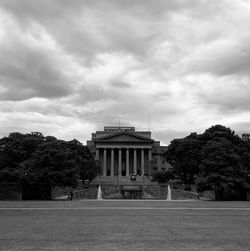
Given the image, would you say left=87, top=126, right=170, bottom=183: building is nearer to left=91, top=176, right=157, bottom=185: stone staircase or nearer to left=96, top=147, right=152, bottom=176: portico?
left=96, top=147, right=152, bottom=176: portico

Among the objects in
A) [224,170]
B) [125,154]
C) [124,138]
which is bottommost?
[224,170]

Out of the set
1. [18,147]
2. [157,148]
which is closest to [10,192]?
[18,147]

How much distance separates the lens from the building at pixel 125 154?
11994 centimetres

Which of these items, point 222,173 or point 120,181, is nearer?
point 222,173

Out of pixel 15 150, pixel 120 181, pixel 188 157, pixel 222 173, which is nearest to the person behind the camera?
pixel 222 173

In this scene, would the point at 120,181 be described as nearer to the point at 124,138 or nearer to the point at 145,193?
the point at 124,138

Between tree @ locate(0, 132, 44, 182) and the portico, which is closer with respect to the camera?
tree @ locate(0, 132, 44, 182)

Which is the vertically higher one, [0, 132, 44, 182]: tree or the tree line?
[0, 132, 44, 182]: tree

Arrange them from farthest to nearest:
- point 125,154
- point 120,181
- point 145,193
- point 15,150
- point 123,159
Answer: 1. point 123,159
2. point 125,154
3. point 120,181
4. point 145,193
5. point 15,150

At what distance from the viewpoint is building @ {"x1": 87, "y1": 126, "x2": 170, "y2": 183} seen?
393 ft

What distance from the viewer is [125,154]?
12394 centimetres

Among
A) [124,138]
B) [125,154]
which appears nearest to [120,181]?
[124,138]

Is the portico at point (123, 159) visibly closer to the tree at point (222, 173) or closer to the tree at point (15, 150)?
the tree at point (15, 150)

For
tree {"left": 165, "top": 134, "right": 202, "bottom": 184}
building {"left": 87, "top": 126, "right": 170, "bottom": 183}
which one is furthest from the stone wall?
building {"left": 87, "top": 126, "right": 170, "bottom": 183}
